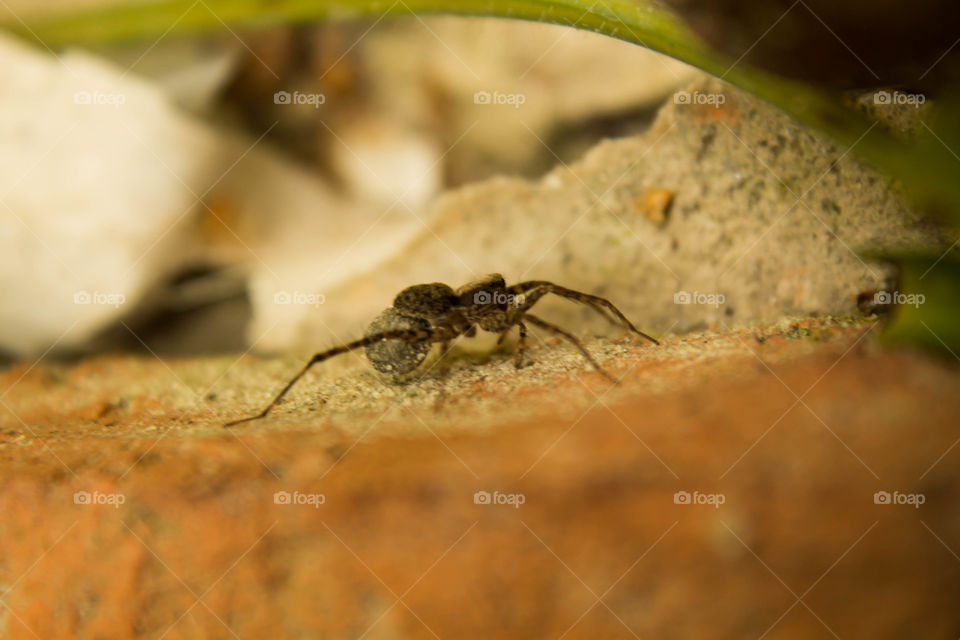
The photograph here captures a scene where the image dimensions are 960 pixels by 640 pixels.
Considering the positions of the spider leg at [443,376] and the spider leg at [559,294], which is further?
the spider leg at [559,294]

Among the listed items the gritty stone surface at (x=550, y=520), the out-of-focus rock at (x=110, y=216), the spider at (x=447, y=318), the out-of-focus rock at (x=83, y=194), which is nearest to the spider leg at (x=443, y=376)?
the spider at (x=447, y=318)

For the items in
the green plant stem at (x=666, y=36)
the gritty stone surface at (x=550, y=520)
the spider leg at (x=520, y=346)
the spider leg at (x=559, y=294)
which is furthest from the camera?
the spider leg at (x=559, y=294)

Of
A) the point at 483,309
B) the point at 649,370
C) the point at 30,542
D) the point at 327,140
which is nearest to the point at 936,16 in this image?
the point at 649,370

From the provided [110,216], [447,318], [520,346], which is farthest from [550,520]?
[110,216]

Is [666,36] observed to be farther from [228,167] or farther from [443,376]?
[228,167]

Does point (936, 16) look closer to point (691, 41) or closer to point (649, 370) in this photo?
point (691, 41)

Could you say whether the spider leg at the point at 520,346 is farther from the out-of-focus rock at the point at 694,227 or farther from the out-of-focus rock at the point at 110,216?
the out-of-focus rock at the point at 110,216

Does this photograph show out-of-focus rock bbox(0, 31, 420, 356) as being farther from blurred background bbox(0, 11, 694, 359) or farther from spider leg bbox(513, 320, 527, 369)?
spider leg bbox(513, 320, 527, 369)
